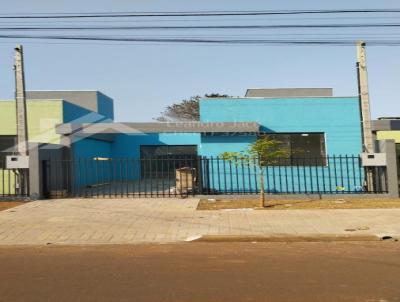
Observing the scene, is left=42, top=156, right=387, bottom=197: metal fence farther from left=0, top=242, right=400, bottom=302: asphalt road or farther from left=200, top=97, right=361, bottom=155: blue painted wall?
left=0, top=242, right=400, bottom=302: asphalt road

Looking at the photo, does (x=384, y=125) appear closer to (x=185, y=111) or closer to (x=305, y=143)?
(x=305, y=143)

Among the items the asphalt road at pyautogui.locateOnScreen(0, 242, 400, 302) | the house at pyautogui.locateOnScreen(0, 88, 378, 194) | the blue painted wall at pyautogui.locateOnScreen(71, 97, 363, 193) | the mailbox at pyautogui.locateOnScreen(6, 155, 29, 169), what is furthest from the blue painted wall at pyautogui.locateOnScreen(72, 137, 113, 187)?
the asphalt road at pyautogui.locateOnScreen(0, 242, 400, 302)

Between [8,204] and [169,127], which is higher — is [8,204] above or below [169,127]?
below

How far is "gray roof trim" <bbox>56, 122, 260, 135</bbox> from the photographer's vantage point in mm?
19391

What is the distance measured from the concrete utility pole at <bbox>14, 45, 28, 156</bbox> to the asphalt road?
8.23 meters

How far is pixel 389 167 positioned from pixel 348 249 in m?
8.75

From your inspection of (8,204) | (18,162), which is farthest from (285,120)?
(8,204)

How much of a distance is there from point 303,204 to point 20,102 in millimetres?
10313

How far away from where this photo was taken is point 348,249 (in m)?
8.75

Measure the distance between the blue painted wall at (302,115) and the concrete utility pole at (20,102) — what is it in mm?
7069

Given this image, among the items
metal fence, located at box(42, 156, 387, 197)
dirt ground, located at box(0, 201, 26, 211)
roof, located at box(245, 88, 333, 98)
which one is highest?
roof, located at box(245, 88, 333, 98)

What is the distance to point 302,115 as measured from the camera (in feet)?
66.4

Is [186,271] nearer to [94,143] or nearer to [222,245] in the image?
[222,245]

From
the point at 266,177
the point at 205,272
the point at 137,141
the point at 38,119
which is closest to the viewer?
the point at 205,272
